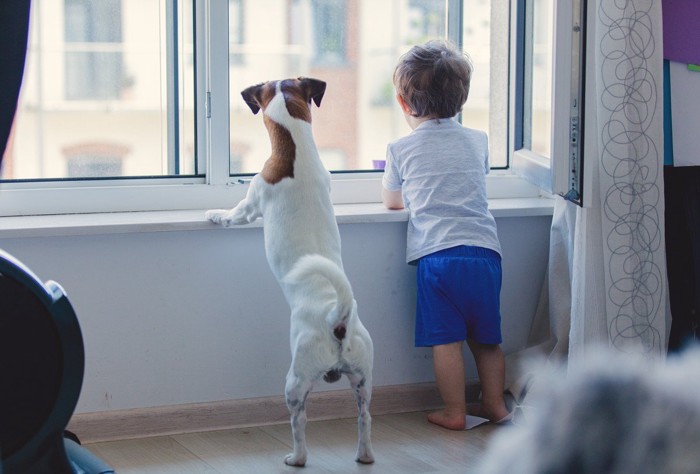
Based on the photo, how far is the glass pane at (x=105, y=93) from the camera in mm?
2514

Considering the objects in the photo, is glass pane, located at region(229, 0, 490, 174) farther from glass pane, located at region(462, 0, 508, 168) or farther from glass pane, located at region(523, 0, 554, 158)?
glass pane, located at region(523, 0, 554, 158)

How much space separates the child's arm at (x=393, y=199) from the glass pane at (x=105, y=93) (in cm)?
56

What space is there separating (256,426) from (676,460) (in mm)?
2336

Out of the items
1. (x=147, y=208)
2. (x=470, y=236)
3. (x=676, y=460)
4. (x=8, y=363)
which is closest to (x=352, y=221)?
(x=470, y=236)

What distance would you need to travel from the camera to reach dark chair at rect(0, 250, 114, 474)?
42.3 inches

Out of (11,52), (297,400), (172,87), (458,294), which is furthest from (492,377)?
(11,52)

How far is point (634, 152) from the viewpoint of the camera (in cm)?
244

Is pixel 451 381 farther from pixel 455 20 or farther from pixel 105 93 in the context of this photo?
pixel 105 93

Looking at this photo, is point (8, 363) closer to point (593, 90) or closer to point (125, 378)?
point (125, 378)

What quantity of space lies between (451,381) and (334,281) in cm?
74

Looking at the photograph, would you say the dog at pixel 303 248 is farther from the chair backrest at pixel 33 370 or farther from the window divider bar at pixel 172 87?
the chair backrest at pixel 33 370

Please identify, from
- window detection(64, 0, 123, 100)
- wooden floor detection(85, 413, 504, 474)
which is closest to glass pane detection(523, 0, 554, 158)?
wooden floor detection(85, 413, 504, 474)

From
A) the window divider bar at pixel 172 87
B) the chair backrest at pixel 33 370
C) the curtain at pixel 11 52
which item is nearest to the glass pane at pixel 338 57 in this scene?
the window divider bar at pixel 172 87

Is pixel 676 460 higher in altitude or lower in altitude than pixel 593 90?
lower
